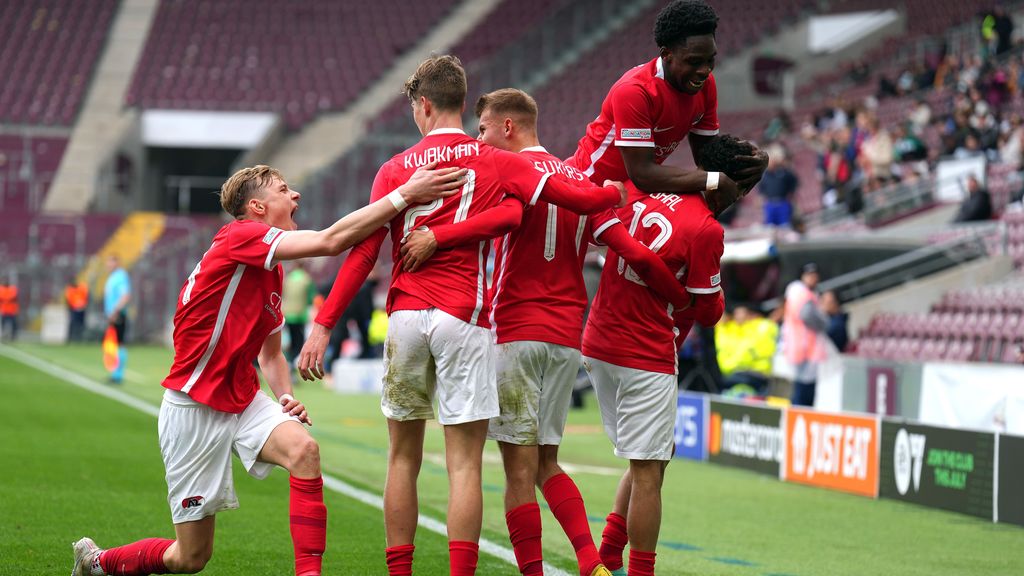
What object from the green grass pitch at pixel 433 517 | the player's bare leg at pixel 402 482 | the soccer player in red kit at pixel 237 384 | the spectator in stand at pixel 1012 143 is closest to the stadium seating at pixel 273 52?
the spectator in stand at pixel 1012 143

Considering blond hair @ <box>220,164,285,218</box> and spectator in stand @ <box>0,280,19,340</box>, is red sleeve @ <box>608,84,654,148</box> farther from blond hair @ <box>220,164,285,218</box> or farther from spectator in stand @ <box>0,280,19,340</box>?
spectator in stand @ <box>0,280,19,340</box>

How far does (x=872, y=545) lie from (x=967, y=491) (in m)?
1.67

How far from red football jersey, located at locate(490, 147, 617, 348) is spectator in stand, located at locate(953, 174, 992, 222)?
1480cm

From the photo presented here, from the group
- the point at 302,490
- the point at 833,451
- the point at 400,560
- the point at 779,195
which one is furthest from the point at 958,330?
the point at 302,490

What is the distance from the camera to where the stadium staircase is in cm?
3838

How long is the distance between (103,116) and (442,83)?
36657 mm

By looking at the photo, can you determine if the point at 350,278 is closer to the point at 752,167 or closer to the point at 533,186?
the point at 533,186

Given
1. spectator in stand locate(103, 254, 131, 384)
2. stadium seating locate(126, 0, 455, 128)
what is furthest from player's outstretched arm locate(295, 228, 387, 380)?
stadium seating locate(126, 0, 455, 128)

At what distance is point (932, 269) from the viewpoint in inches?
763

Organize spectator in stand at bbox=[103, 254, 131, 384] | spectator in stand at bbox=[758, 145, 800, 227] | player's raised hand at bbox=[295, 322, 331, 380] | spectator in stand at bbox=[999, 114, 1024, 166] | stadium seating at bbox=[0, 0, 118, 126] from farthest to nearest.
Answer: stadium seating at bbox=[0, 0, 118, 126]
spectator in stand at bbox=[758, 145, 800, 227]
spectator in stand at bbox=[999, 114, 1024, 166]
spectator in stand at bbox=[103, 254, 131, 384]
player's raised hand at bbox=[295, 322, 331, 380]

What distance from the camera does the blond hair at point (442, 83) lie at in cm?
554

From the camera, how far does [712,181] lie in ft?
19.9

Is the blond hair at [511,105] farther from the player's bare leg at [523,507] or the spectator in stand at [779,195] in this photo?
the spectator in stand at [779,195]

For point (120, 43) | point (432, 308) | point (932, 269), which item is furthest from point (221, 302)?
point (120, 43)
